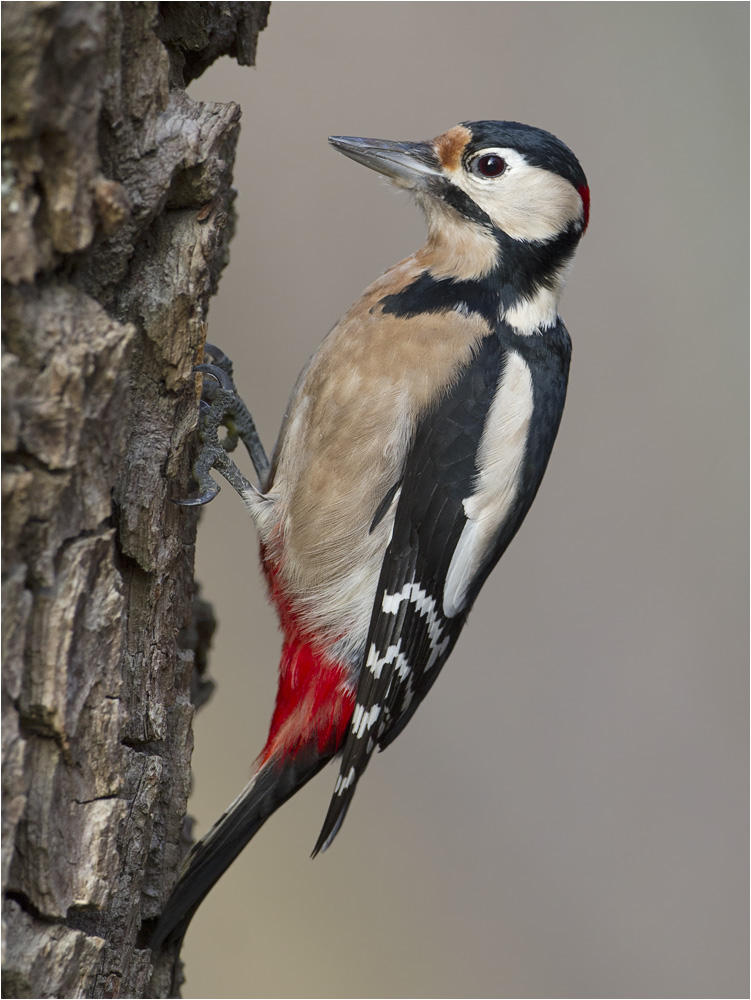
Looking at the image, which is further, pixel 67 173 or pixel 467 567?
pixel 467 567

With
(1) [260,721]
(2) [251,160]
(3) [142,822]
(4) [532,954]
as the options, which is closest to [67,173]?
(3) [142,822]

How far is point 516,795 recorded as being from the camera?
152 inches

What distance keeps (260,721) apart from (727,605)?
1.97 meters

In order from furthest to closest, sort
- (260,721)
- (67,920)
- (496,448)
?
(260,721) → (496,448) → (67,920)

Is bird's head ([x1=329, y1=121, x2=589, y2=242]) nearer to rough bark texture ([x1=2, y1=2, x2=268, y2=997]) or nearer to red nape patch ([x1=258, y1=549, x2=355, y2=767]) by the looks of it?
rough bark texture ([x1=2, y1=2, x2=268, y2=997])

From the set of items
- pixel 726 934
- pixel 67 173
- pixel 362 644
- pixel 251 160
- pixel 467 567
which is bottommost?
pixel 726 934

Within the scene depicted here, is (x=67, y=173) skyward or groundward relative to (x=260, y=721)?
skyward

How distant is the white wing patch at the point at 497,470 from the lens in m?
2.18

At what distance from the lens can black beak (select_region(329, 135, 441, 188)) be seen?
7.60 feet

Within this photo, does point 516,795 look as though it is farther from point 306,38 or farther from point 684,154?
point 306,38

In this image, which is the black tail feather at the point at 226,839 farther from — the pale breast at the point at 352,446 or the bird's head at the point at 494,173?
the bird's head at the point at 494,173

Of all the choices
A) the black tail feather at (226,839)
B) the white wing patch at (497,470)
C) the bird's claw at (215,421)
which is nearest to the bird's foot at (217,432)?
the bird's claw at (215,421)

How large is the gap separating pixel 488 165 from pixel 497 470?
2.44 feet

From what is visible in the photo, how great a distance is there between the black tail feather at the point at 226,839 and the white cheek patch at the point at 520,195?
137 cm
